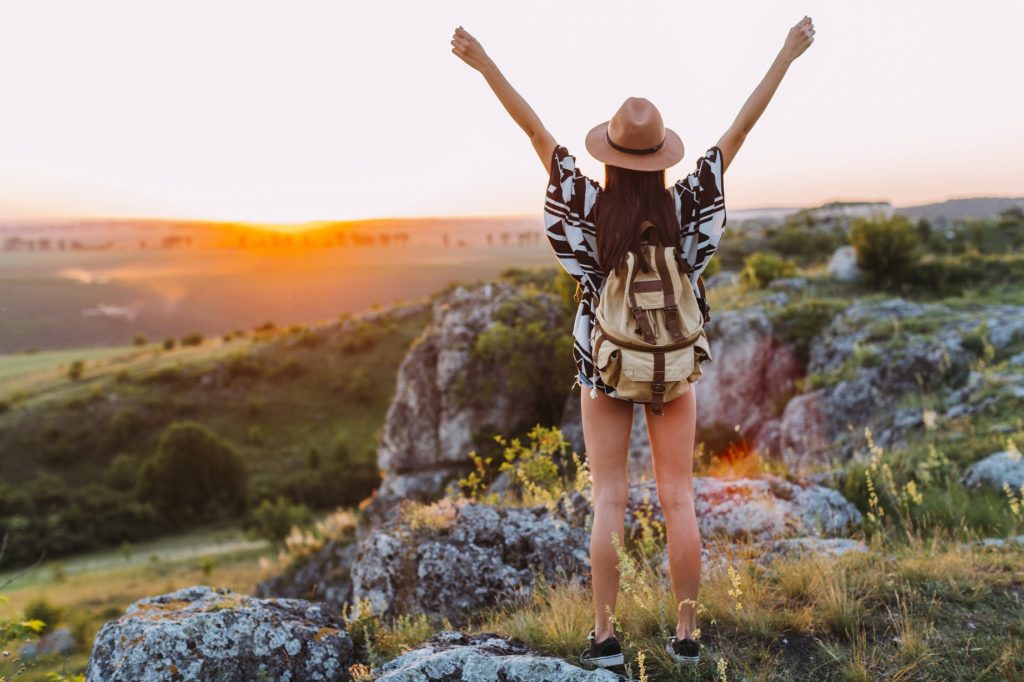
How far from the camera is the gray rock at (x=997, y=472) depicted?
601 centimetres

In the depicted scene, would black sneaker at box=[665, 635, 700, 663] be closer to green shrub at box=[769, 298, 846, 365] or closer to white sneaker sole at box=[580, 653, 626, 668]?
white sneaker sole at box=[580, 653, 626, 668]

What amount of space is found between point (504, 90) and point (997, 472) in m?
Answer: 5.64

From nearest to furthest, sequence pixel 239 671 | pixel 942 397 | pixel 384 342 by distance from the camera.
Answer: pixel 239 671 < pixel 942 397 < pixel 384 342

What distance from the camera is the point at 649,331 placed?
3.04m

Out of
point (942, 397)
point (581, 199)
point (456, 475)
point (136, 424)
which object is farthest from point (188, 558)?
point (581, 199)

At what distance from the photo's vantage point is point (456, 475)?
51.1 ft

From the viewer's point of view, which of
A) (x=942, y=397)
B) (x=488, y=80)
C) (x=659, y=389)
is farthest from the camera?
(x=942, y=397)

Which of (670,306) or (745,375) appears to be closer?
(670,306)

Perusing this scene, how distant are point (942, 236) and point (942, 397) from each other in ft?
103

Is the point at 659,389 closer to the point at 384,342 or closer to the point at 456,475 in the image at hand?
the point at 456,475

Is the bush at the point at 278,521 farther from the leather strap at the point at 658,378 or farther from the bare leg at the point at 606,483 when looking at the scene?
the leather strap at the point at 658,378

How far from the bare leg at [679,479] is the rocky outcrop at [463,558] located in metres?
1.98

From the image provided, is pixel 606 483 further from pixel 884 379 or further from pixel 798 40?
pixel 884 379

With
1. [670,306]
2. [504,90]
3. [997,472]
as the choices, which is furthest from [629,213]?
[997,472]
